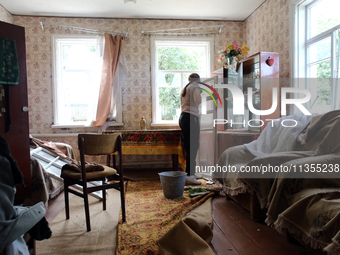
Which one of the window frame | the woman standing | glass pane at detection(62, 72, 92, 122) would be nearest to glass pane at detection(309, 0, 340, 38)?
the woman standing

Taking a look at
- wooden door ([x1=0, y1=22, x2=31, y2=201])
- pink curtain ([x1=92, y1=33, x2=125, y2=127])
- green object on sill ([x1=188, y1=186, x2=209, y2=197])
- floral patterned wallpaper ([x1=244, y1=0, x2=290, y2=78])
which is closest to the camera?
wooden door ([x1=0, y1=22, x2=31, y2=201])

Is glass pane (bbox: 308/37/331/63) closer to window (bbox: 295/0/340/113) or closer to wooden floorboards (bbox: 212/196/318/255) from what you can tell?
window (bbox: 295/0/340/113)

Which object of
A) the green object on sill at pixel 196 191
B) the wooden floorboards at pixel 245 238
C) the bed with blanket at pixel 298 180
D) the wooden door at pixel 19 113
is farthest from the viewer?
the green object on sill at pixel 196 191

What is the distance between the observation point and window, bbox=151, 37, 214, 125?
4953mm

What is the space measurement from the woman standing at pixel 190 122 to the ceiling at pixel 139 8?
171 centimetres

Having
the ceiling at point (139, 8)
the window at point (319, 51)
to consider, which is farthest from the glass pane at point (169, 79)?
the window at point (319, 51)

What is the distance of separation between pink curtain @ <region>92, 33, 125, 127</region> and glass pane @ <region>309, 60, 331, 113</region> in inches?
128

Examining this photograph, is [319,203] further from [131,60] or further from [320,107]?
[131,60]

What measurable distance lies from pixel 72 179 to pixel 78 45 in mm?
3485

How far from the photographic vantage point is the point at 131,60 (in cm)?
482

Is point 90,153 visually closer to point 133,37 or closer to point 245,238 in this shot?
point 245,238

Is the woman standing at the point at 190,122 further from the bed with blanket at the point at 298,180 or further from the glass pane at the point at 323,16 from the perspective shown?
the glass pane at the point at 323,16

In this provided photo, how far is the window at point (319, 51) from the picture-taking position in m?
2.98

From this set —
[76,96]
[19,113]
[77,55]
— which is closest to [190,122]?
[19,113]
